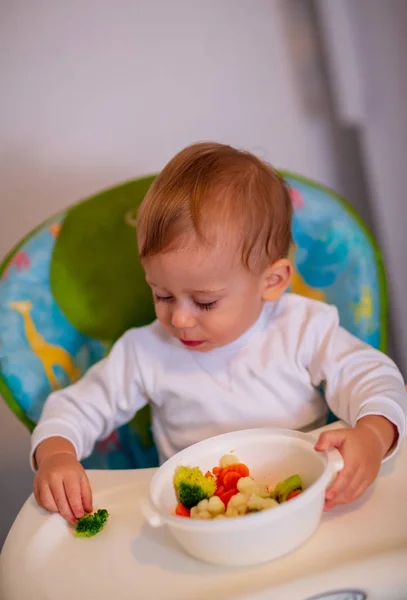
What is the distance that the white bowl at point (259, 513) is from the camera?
0.55 metres

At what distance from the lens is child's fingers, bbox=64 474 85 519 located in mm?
716

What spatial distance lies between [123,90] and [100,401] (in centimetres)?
68

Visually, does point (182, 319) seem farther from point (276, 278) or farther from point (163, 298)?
point (276, 278)

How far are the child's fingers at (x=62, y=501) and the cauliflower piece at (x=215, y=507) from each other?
7.4 inches

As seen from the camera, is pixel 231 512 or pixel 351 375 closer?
pixel 231 512

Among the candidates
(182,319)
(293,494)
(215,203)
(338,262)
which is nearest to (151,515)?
(293,494)

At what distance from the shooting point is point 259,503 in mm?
587

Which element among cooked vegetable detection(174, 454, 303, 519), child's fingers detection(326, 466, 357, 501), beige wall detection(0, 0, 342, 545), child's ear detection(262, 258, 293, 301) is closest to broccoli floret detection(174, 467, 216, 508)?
cooked vegetable detection(174, 454, 303, 519)

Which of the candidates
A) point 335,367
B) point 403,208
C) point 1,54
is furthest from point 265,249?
point 1,54

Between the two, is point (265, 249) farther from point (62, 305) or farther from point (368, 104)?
point (368, 104)

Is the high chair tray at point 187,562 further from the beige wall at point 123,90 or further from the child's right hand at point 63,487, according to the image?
the beige wall at point 123,90

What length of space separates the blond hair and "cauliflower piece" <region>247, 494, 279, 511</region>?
0.32 metres

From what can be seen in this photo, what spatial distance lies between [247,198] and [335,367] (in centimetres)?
24

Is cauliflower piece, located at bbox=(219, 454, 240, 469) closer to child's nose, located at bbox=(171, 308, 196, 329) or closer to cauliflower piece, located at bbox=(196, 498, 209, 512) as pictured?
cauliflower piece, located at bbox=(196, 498, 209, 512)
